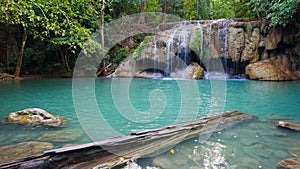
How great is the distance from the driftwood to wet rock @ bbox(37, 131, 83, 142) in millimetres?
1328

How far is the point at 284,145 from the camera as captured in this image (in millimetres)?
3051

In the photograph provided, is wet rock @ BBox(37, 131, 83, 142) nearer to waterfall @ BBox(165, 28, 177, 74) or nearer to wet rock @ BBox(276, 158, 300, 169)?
wet rock @ BBox(276, 158, 300, 169)

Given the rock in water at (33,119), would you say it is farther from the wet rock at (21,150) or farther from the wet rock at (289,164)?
the wet rock at (289,164)

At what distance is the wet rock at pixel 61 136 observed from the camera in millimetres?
3367

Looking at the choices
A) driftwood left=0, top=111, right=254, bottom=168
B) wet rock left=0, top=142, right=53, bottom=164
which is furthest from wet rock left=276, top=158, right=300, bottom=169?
wet rock left=0, top=142, right=53, bottom=164

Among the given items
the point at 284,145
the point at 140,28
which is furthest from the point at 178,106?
the point at 140,28

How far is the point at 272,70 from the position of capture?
12.8 m

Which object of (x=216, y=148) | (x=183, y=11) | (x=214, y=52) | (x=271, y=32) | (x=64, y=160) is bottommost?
(x=216, y=148)

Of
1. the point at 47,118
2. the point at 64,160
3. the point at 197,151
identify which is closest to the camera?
the point at 64,160

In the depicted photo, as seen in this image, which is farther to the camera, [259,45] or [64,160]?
[259,45]

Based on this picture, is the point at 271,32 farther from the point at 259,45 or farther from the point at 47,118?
the point at 47,118

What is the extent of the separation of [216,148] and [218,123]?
91 centimetres

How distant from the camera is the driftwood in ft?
6.39

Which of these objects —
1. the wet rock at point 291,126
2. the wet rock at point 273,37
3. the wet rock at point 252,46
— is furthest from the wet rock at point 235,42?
the wet rock at point 291,126
